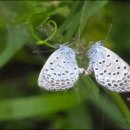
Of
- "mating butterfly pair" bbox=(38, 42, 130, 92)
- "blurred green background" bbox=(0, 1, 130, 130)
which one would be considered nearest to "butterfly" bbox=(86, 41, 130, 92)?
"mating butterfly pair" bbox=(38, 42, 130, 92)

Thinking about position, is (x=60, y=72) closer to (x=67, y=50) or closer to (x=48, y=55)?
(x=67, y=50)

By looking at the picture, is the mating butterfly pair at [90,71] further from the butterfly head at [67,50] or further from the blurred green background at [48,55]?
the blurred green background at [48,55]

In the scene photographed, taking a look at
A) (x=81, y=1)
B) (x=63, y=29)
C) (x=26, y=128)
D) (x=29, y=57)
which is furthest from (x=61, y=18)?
(x=26, y=128)

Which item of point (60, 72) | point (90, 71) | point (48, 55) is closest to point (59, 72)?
point (60, 72)

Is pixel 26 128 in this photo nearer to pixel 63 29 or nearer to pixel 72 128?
pixel 72 128

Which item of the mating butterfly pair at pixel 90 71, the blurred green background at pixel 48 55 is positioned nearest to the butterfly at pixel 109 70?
the mating butterfly pair at pixel 90 71

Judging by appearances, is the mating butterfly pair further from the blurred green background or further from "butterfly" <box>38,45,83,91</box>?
the blurred green background
